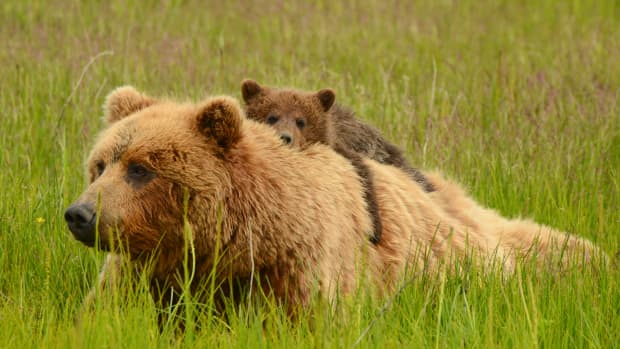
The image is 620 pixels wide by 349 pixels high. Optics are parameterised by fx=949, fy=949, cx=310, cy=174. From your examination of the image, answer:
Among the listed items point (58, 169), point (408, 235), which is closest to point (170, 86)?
point (58, 169)

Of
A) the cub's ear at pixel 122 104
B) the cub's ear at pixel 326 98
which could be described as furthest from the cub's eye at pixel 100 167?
the cub's ear at pixel 326 98

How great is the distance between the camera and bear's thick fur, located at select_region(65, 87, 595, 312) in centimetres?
413

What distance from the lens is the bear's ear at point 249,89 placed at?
6646 millimetres

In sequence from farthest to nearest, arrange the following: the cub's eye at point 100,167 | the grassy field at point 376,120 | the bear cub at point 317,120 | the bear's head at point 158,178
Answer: the bear cub at point 317,120 → the cub's eye at point 100,167 → the bear's head at point 158,178 → the grassy field at point 376,120

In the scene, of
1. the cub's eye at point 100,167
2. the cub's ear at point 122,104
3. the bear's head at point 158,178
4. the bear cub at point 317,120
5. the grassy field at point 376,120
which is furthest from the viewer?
the bear cub at point 317,120

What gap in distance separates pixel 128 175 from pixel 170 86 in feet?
14.2

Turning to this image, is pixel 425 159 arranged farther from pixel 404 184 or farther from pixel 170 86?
pixel 170 86

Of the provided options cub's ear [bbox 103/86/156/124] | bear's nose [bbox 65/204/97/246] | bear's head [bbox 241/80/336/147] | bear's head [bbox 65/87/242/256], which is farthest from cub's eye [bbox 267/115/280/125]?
bear's nose [bbox 65/204/97/246]

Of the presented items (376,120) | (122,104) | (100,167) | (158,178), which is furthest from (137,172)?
(376,120)

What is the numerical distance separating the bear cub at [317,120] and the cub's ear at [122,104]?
4.73ft

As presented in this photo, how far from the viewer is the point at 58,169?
6.34 metres

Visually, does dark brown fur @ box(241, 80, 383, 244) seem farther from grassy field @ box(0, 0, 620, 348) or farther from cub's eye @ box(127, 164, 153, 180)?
cub's eye @ box(127, 164, 153, 180)

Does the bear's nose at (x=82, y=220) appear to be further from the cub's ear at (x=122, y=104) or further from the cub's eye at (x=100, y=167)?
the cub's ear at (x=122, y=104)

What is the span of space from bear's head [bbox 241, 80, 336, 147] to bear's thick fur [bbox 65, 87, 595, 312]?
187 cm
